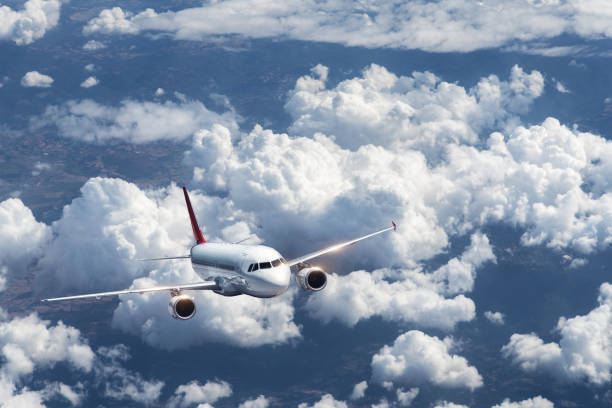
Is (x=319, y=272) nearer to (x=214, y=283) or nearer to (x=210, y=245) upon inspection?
(x=214, y=283)

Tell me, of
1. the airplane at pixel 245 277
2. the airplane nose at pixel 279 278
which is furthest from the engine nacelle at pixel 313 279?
the airplane nose at pixel 279 278

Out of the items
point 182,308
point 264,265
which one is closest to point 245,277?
point 264,265

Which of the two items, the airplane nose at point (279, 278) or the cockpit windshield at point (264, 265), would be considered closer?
the airplane nose at point (279, 278)

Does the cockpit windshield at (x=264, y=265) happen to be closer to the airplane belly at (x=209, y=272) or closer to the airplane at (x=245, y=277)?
the airplane at (x=245, y=277)

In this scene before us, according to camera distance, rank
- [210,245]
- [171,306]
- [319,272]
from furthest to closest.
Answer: [210,245]
[319,272]
[171,306]

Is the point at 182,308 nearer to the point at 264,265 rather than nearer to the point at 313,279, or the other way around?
the point at 264,265

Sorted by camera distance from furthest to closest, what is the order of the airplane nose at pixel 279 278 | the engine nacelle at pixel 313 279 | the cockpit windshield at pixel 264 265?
the engine nacelle at pixel 313 279, the cockpit windshield at pixel 264 265, the airplane nose at pixel 279 278

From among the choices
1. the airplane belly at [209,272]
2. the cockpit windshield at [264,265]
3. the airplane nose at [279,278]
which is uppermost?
the airplane belly at [209,272]

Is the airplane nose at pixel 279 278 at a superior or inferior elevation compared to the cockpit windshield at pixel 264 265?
inferior

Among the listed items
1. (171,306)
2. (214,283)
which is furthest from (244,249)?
(171,306)
